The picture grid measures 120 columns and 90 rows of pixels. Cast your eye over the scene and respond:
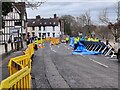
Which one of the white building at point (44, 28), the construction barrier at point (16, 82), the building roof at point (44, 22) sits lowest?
the white building at point (44, 28)

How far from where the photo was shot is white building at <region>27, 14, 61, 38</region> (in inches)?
5098

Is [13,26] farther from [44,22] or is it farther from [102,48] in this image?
Answer: [44,22]

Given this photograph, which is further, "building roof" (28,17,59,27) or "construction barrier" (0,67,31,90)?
"building roof" (28,17,59,27)

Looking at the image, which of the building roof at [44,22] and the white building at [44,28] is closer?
the white building at [44,28]

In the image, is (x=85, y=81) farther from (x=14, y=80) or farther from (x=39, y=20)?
(x=39, y=20)

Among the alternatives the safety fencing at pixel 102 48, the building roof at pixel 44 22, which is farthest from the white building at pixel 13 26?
the building roof at pixel 44 22

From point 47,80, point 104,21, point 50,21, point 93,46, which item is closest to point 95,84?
point 47,80

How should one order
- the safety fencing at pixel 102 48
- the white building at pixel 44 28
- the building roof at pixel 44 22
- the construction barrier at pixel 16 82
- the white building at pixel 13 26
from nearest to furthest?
the construction barrier at pixel 16 82, the safety fencing at pixel 102 48, the white building at pixel 13 26, the white building at pixel 44 28, the building roof at pixel 44 22

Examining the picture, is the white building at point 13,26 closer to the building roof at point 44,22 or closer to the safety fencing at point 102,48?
the safety fencing at point 102,48

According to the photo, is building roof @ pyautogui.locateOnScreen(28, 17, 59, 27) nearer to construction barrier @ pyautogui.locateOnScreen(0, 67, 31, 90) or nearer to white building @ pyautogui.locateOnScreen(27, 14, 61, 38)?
white building @ pyautogui.locateOnScreen(27, 14, 61, 38)

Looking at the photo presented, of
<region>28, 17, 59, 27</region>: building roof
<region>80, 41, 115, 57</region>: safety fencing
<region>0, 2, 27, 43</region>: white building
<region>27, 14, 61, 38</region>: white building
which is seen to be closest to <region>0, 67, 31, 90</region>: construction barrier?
<region>0, 2, 27, 43</region>: white building

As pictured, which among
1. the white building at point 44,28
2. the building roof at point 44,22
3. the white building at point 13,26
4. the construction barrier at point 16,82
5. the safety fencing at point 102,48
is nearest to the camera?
the construction barrier at point 16,82

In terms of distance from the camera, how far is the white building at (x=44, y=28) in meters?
130

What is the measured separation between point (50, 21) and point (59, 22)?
445 cm
